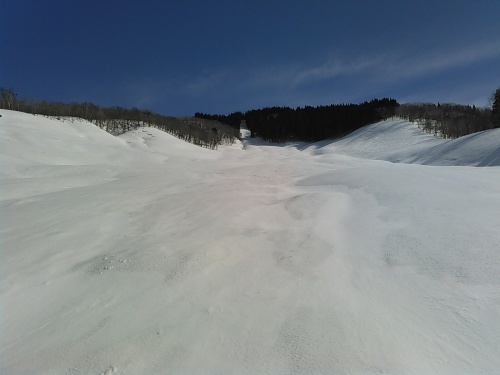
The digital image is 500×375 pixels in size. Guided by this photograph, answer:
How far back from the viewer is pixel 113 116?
3216 cm

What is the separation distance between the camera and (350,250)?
154 inches

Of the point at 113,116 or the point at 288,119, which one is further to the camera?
the point at 288,119

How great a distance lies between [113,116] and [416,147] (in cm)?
2878

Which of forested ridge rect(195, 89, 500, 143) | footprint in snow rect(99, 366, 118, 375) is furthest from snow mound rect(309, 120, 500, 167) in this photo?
footprint in snow rect(99, 366, 118, 375)

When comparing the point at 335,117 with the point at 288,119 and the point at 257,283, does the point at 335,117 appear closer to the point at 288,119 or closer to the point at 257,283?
the point at 288,119

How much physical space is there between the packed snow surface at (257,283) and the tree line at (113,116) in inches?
954

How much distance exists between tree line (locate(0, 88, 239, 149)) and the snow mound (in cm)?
1613

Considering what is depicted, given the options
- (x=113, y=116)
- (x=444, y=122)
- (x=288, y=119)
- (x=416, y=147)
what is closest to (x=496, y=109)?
(x=444, y=122)

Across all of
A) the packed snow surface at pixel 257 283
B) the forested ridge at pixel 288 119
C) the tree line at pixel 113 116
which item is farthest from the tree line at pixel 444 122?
the packed snow surface at pixel 257 283

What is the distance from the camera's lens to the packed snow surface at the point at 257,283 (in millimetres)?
2256

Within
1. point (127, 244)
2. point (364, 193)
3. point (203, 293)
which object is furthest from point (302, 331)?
point (364, 193)

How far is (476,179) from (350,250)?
4.63 m

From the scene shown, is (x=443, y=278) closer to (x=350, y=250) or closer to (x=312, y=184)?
(x=350, y=250)

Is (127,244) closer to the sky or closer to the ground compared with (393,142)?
closer to the ground
